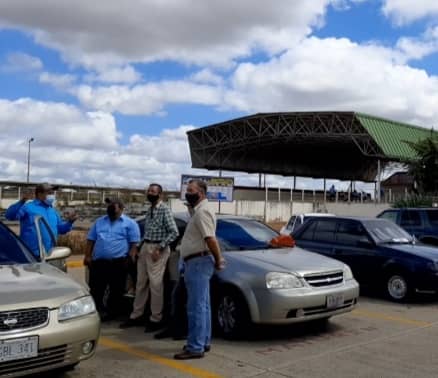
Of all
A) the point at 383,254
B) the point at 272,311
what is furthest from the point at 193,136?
the point at 272,311

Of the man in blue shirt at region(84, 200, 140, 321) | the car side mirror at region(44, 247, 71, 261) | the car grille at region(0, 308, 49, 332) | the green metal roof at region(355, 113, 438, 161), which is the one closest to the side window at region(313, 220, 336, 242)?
the man in blue shirt at region(84, 200, 140, 321)

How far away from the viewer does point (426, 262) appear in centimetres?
979

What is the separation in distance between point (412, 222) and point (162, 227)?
955cm

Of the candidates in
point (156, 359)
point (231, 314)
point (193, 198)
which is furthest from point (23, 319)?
point (231, 314)

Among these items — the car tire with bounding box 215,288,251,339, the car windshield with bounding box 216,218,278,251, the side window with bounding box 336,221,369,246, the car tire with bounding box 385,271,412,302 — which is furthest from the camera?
the side window with bounding box 336,221,369,246

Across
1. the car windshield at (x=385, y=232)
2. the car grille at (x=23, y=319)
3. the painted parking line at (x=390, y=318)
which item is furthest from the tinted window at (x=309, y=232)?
the car grille at (x=23, y=319)

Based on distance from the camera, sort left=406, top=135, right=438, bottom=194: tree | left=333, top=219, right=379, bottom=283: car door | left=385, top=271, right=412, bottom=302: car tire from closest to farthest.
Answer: left=385, top=271, right=412, bottom=302: car tire
left=333, top=219, right=379, bottom=283: car door
left=406, top=135, right=438, bottom=194: tree

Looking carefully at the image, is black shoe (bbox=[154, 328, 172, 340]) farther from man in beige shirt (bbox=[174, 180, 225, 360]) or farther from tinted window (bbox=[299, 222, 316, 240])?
tinted window (bbox=[299, 222, 316, 240])

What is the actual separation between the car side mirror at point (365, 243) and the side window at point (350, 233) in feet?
0.19

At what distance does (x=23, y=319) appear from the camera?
4629 millimetres

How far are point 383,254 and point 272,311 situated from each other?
415 centimetres

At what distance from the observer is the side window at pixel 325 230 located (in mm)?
11156

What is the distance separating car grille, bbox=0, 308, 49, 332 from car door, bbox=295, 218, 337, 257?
7.08 metres

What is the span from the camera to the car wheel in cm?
995
